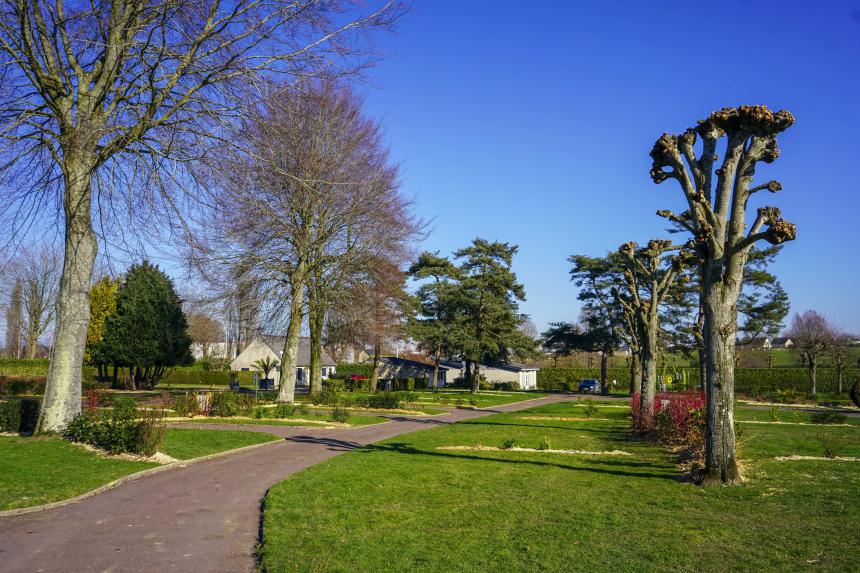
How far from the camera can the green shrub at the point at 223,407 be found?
21.2 meters

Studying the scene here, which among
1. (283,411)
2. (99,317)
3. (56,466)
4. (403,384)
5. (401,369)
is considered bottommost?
(403,384)

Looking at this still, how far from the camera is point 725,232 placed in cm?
1164

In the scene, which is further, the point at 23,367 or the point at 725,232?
the point at 23,367

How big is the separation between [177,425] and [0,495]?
402 inches

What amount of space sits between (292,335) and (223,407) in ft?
14.9

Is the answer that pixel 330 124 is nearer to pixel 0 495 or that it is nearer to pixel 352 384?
pixel 0 495

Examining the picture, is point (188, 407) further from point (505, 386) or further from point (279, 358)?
point (279, 358)

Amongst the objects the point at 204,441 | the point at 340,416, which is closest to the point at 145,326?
the point at 340,416

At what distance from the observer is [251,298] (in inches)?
955

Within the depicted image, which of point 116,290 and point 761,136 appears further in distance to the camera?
point 116,290

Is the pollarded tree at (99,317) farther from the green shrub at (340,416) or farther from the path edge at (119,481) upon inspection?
the path edge at (119,481)

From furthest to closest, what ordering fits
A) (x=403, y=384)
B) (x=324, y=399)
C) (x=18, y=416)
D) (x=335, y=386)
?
(x=403, y=384) < (x=335, y=386) < (x=324, y=399) < (x=18, y=416)

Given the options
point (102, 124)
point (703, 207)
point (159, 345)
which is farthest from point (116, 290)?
point (703, 207)

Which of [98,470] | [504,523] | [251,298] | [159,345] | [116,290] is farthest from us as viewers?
[116,290]
